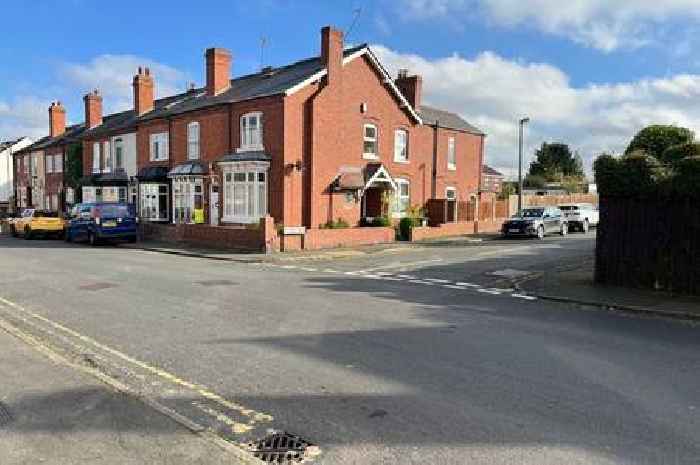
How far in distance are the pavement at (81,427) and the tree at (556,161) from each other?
10156cm

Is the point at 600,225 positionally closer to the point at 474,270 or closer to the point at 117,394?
the point at 474,270

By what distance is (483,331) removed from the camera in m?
9.09

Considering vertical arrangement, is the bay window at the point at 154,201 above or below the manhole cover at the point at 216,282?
above

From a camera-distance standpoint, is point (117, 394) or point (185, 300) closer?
point (117, 394)

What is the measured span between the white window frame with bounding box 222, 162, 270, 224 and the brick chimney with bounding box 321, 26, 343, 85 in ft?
17.1

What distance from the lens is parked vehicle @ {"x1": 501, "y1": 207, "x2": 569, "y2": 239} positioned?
102 ft

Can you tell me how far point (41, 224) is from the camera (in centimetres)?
3269

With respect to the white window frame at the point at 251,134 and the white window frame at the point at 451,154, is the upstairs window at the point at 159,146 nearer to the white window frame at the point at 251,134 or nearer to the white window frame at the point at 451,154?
the white window frame at the point at 251,134

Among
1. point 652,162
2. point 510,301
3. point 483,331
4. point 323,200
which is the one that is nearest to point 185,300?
point 483,331

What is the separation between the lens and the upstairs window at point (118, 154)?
128ft

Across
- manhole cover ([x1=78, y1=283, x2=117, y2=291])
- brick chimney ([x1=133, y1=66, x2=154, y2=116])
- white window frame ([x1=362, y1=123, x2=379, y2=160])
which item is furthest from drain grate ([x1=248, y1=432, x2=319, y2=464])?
brick chimney ([x1=133, y1=66, x2=154, y2=116])

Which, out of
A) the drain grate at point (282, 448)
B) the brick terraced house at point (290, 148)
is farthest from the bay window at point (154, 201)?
the drain grate at point (282, 448)

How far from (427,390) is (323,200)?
71.7 ft

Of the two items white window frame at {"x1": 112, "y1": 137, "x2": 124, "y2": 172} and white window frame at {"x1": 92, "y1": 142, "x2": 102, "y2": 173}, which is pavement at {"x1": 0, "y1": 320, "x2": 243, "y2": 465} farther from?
white window frame at {"x1": 92, "y1": 142, "x2": 102, "y2": 173}
